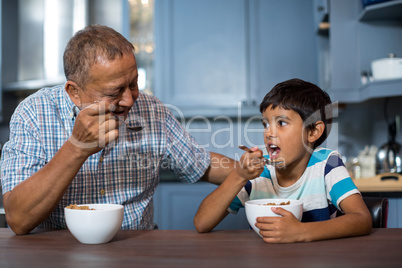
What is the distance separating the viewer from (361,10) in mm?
2463

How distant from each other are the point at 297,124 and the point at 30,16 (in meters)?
3.21

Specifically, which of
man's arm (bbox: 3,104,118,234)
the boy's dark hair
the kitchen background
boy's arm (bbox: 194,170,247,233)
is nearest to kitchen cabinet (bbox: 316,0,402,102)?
the kitchen background

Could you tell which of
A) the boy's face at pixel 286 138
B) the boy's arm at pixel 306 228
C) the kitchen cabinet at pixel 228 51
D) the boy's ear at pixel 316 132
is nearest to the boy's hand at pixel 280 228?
the boy's arm at pixel 306 228

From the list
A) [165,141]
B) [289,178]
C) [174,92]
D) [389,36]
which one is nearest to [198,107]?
[174,92]

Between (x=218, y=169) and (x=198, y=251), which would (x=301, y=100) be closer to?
(x=218, y=169)

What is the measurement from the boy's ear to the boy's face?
32 mm

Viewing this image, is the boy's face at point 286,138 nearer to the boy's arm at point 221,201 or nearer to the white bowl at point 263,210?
the boy's arm at point 221,201

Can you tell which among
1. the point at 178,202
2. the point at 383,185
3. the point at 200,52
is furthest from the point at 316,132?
the point at 200,52

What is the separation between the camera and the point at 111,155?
4.53 feet

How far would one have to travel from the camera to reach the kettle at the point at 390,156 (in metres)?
2.49

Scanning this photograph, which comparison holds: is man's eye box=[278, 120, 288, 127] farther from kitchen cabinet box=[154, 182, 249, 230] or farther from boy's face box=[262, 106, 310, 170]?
kitchen cabinet box=[154, 182, 249, 230]

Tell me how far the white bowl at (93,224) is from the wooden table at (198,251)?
2 centimetres

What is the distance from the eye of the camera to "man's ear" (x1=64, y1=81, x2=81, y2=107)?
Result: 1.26 m

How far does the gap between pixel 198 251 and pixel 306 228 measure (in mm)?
240
